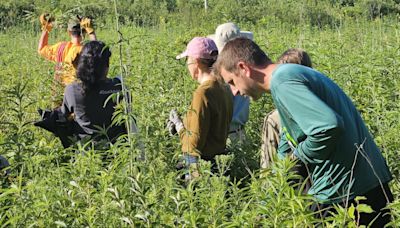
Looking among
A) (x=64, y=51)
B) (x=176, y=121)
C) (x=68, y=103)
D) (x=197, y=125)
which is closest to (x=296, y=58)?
(x=197, y=125)

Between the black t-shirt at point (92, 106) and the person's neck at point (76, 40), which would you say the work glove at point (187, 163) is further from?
the person's neck at point (76, 40)

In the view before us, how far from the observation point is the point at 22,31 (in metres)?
16.1

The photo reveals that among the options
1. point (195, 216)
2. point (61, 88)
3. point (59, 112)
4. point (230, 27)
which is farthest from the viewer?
point (61, 88)

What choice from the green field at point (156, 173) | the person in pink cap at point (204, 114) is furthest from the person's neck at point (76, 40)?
the person in pink cap at point (204, 114)

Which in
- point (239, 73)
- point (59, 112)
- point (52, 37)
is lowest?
point (52, 37)

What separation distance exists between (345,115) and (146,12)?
56.6 ft

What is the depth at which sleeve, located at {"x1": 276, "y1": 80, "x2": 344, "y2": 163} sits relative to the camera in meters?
2.96

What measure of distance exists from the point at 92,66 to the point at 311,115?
2.20 metres

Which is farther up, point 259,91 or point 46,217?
point 259,91

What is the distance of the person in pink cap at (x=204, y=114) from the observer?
435 cm

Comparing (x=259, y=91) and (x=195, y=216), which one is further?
(x=259, y=91)

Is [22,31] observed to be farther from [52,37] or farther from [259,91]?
[259,91]

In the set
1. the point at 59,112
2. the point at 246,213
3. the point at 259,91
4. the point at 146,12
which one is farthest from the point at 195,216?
the point at 146,12

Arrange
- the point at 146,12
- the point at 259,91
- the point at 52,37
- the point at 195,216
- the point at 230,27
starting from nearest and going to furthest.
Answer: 1. the point at 195,216
2. the point at 259,91
3. the point at 230,27
4. the point at 52,37
5. the point at 146,12
